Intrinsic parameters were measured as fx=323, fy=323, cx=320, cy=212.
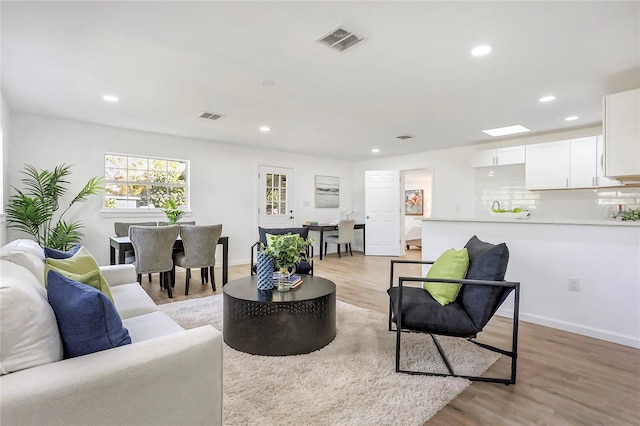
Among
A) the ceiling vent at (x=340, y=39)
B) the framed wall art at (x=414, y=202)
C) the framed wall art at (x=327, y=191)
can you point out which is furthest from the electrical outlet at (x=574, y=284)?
the framed wall art at (x=414, y=202)

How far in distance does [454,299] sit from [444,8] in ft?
6.17

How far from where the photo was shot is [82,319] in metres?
1.14

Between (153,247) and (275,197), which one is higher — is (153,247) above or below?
below

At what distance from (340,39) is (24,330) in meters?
2.32

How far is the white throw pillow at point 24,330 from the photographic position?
0.98 meters

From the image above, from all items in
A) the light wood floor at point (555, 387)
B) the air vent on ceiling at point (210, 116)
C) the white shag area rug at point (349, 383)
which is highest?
the air vent on ceiling at point (210, 116)

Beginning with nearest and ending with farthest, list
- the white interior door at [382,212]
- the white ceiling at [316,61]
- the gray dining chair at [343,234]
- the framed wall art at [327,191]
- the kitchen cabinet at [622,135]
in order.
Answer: the white ceiling at [316,61] < the kitchen cabinet at [622,135] < the gray dining chair at [343,234] < the white interior door at [382,212] < the framed wall art at [327,191]

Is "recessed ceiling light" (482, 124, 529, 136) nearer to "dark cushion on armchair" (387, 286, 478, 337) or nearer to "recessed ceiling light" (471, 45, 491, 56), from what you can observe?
"recessed ceiling light" (471, 45, 491, 56)

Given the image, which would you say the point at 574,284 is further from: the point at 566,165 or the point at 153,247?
the point at 153,247

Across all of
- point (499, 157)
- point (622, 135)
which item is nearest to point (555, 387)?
point (622, 135)

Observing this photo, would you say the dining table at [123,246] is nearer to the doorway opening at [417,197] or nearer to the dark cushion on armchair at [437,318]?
the dark cushion on armchair at [437,318]

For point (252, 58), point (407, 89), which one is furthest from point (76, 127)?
point (407, 89)

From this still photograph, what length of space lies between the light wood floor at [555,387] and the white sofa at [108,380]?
1.24 metres

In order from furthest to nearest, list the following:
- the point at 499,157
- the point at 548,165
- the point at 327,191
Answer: the point at 327,191 → the point at 499,157 → the point at 548,165
